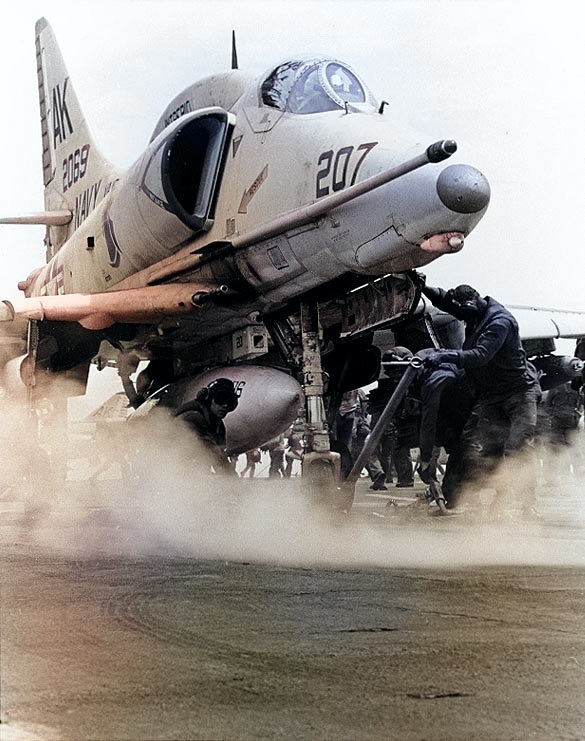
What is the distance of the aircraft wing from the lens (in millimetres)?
16109

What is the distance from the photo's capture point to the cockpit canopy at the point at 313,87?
1020 centimetres

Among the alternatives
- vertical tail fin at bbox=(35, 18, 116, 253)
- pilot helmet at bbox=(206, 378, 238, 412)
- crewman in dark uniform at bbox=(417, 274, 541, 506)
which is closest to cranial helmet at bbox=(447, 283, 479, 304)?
crewman in dark uniform at bbox=(417, 274, 541, 506)

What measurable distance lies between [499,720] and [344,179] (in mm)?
6805

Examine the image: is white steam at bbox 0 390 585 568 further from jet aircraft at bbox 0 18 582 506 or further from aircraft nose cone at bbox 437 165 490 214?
aircraft nose cone at bbox 437 165 490 214

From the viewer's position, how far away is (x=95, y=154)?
15.1 m

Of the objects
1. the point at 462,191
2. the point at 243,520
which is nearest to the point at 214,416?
the point at 243,520

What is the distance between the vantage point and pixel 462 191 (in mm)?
8453

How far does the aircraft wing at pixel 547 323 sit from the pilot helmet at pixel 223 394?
6.52 m

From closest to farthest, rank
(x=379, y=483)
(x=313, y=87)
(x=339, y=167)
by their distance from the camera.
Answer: (x=339, y=167)
(x=313, y=87)
(x=379, y=483)

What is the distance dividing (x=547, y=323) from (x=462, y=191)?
8232 millimetres

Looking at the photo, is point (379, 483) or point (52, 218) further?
point (379, 483)

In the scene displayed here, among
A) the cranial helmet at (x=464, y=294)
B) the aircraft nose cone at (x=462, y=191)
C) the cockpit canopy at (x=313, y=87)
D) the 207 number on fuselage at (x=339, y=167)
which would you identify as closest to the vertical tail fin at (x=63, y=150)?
the cockpit canopy at (x=313, y=87)

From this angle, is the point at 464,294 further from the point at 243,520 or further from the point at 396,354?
the point at 396,354

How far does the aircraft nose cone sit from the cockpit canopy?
1932mm
